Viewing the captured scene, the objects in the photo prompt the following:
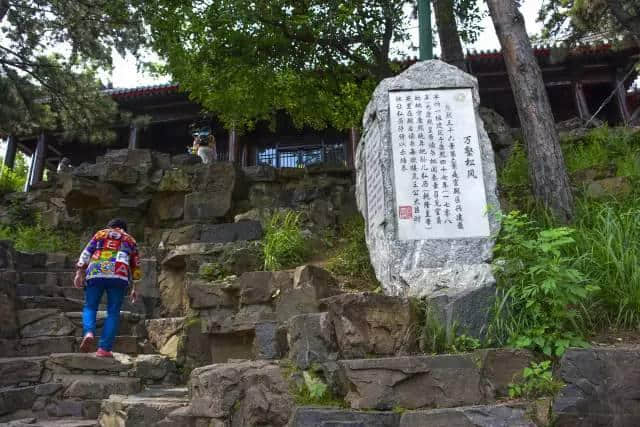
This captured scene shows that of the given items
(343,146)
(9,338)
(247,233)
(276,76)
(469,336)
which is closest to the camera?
(469,336)

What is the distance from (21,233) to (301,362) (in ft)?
28.1

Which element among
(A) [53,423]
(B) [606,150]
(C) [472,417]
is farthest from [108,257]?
(B) [606,150]

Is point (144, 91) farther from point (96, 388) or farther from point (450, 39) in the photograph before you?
point (96, 388)

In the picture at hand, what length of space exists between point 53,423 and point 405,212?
3341 mm

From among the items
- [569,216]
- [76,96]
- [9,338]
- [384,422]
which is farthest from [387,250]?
[76,96]

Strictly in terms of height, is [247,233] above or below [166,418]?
above

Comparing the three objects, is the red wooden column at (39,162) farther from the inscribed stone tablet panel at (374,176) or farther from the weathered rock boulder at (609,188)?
the weathered rock boulder at (609,188)

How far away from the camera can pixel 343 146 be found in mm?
14883

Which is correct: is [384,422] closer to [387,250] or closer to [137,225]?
[387,250]

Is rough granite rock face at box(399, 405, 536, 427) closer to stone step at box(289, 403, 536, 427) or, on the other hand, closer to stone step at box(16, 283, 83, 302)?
stone step at box(289, 403, 536, 427)

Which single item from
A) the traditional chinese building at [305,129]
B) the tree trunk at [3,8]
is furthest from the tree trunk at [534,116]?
the tree trunk at [3,8]

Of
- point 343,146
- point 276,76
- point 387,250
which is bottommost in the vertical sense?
point 387,250

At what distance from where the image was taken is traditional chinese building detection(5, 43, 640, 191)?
13.5 meters

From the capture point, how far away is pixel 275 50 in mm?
8000
